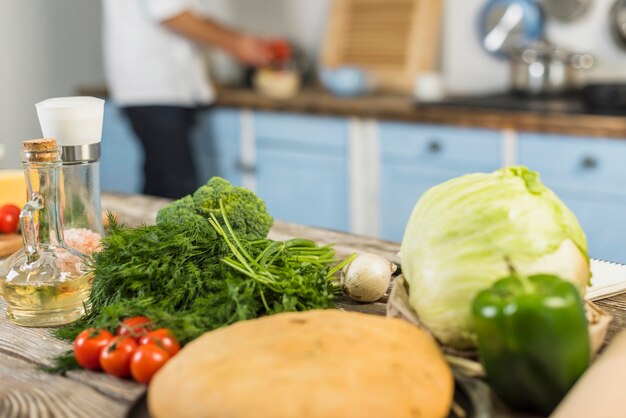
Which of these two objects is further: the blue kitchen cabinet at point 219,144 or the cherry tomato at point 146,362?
the blue kitchen cabinet at point 219,144

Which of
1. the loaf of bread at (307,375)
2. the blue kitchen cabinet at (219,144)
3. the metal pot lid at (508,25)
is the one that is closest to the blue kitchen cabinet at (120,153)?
the blue kitchen cabinet at (219,144)

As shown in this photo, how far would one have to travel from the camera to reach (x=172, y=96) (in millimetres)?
3779

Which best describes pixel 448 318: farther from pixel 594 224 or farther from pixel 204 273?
pixel 594 224

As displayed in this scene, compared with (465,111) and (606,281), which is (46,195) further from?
(465,111)

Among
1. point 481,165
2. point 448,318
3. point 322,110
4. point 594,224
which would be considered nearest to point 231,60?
point 322,110

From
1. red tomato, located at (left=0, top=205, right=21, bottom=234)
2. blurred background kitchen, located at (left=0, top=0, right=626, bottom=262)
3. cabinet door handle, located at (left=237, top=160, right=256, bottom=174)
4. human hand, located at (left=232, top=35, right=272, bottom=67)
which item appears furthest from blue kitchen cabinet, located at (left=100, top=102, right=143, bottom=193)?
red tomato, located at (left=0, top=205, right=21, bottom=234)

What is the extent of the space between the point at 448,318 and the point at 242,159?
2930mm

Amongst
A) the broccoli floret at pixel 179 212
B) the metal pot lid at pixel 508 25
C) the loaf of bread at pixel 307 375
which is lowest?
the loaf of bread at pixel 307 375

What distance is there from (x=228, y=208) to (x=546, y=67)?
2248mm

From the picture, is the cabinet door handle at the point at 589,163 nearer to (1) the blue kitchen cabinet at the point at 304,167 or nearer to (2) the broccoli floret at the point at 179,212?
(1) the blue kitchen cabinet at the point at 304,167

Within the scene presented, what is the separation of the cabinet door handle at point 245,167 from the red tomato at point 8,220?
7.33 feet

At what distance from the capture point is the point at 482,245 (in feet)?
3.23

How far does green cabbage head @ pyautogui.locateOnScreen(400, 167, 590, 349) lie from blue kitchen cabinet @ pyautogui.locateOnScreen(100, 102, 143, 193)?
325cm

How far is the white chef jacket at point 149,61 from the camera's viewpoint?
3.72m
